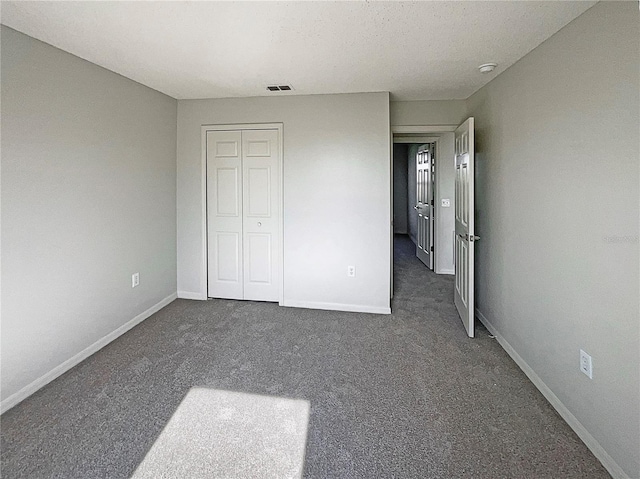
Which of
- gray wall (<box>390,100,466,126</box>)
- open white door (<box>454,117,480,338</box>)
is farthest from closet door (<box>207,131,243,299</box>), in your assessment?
open white door (<box>454,117,480,338</box>)

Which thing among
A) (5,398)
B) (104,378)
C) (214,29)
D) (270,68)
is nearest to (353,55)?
(270,68)

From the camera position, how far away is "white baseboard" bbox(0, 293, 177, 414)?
82.4 inches

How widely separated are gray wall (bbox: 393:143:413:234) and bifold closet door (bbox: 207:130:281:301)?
19.7ft

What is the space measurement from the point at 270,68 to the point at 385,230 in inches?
74.4

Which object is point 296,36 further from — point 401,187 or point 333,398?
point 401,187

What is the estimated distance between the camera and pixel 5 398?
6.72 feet

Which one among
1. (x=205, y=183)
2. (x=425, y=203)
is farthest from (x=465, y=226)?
(x=425, y=203)

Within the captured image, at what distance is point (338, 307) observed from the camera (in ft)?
12.5

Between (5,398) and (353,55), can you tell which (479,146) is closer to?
(353,55)

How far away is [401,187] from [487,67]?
22.0ft

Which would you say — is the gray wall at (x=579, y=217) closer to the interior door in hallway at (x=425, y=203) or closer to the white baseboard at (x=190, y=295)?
the interior door in hallway at (x=425, y=203)

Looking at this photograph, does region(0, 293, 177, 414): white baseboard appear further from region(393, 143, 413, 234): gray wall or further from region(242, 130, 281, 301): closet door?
region(393, 143, 413, 234): gray wall

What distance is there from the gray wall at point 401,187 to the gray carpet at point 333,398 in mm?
6148

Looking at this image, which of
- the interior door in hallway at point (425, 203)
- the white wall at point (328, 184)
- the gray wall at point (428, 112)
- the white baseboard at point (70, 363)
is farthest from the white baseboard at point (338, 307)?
the interior door in hallway at point (425, 203)
